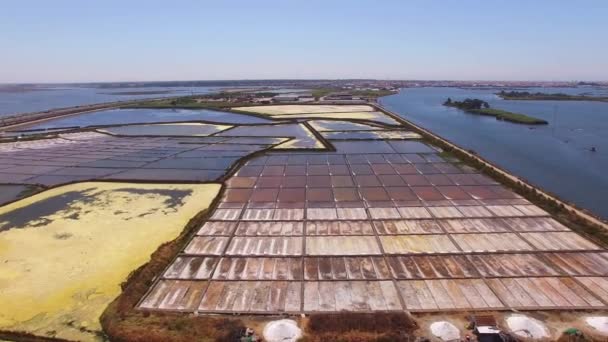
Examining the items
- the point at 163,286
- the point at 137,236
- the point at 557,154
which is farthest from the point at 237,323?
the point at 557,154

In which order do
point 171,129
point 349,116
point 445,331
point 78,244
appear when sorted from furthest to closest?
point 349,116 < point 171,129 < point 78,244 < point 445,331

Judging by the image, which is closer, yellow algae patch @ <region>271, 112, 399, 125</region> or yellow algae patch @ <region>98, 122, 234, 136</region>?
yellow algae patch @ <region>98, 122, 234, 136</region>

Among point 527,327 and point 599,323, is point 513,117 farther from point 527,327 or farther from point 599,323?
point 527,327

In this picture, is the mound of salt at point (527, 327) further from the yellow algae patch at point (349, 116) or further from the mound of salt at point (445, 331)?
the yellow algae patch at point (349, 116)

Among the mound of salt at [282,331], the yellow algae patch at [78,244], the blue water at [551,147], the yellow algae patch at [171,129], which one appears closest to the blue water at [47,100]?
the yellow algae patch at [171,129]

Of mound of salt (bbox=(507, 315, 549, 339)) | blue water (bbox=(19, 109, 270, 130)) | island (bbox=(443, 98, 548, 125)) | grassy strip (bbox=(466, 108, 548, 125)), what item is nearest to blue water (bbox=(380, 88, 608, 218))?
grassy strip (bbox=(466, 108, 548, 125))

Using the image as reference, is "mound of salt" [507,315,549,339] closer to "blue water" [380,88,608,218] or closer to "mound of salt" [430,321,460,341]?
"mound of salt" [430,321,460,341]

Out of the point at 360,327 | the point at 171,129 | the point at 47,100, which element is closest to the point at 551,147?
the point at 360,327
